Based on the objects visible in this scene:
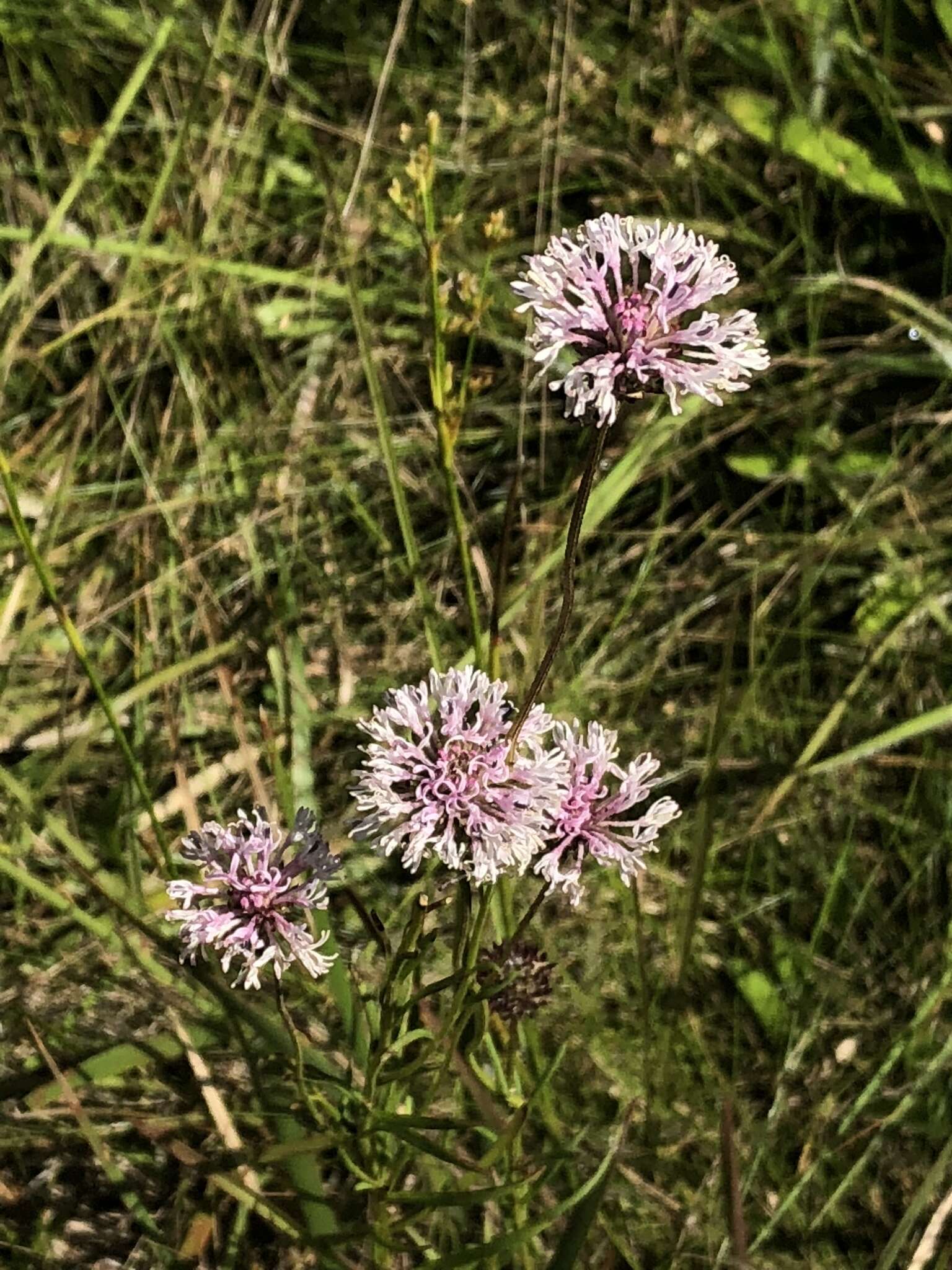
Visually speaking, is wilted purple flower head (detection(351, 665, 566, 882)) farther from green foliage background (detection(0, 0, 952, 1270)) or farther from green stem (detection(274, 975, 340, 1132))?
green foliage background (detection(0, 0, 952, 1270))

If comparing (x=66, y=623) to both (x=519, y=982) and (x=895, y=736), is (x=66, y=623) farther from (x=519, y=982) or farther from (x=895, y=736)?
(x=895, y=736)

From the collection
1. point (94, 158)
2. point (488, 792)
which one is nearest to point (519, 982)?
point (488, 792)

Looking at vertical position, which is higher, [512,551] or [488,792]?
[488,792]

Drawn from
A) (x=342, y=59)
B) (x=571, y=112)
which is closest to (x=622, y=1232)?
(x=571, y=112)

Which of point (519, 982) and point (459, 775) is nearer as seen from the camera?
point (459, 775)

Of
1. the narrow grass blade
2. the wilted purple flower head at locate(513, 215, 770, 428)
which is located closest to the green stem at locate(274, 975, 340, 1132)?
the wilted purple flower head at locate(513, 215, 770, 428)

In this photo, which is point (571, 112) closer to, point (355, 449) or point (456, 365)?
point (456, 365)
